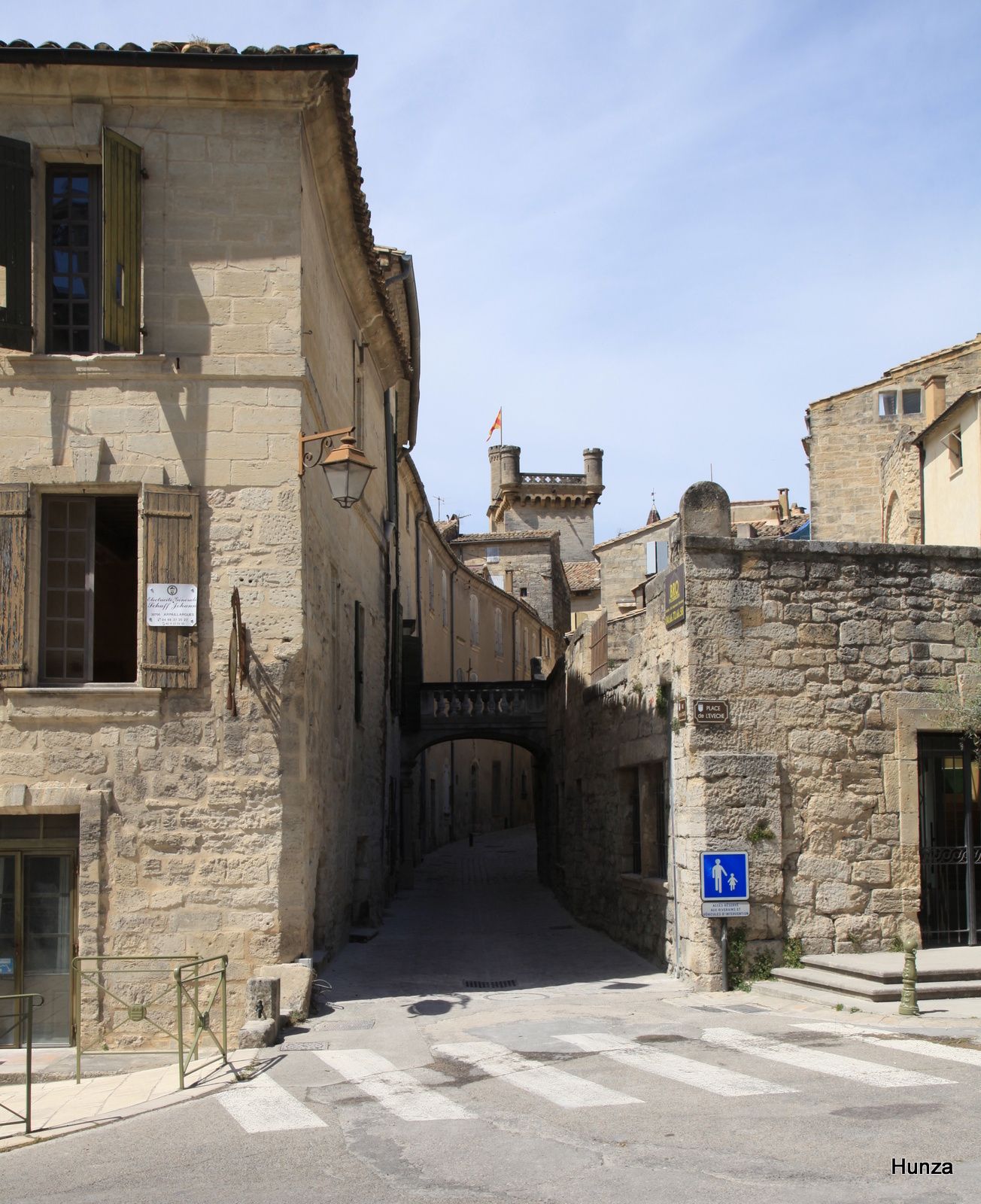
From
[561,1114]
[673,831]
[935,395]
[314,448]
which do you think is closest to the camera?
[561,1114]

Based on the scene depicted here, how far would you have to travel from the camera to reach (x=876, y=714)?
10.9m

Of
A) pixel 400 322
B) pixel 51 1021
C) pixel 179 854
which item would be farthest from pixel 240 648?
pixel 400 322

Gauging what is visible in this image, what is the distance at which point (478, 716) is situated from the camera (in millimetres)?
26016

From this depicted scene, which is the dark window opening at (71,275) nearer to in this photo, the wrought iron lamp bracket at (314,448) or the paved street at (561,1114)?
the wrought iron lamp bracket at (314,448)

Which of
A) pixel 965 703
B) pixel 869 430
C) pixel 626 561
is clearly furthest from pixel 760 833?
pixel 626 561

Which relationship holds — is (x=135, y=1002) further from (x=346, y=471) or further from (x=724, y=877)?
(x=724, y=877)

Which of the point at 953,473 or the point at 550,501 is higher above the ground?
the point at 550,501

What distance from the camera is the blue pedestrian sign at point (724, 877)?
33.5ft

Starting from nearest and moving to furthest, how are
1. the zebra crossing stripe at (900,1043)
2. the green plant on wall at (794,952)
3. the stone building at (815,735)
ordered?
the zebra crossing stripe at (900,1043) → the green plant on wall at (794,952) → the stone building at (815,735)

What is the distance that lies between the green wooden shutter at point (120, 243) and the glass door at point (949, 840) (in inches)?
299

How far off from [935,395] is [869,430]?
1.60 m

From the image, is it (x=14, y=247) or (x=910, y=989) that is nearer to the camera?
(x=910, y=989)

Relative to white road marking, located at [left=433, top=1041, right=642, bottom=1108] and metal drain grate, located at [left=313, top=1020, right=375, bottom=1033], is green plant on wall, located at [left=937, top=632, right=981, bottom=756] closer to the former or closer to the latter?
white road marking, located at [left=433, top=1041, right=642, bottom=1108]

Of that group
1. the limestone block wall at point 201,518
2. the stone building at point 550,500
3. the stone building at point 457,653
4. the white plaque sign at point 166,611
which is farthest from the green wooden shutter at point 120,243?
the stone building at point 550,500
